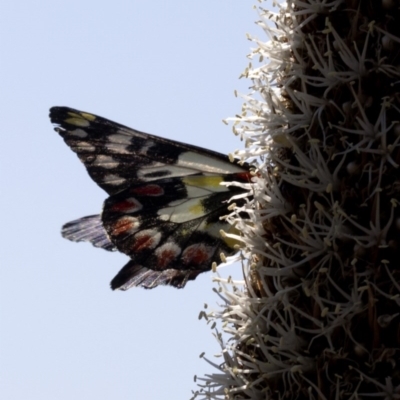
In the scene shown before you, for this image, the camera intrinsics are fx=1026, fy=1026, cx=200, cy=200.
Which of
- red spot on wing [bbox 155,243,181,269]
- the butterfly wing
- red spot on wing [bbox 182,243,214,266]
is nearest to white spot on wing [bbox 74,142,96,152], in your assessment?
the butterfly wing

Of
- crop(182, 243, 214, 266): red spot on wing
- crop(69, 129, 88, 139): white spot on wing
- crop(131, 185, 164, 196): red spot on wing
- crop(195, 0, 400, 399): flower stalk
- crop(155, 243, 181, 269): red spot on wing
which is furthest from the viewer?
crop(69, 129, 88, 139): white spot on wing

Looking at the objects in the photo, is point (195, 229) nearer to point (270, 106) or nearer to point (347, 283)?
point (270, 106)

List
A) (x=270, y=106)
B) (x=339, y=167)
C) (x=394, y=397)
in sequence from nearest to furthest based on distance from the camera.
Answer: (x=394, y=397) < (x=339, y=167) < (x=270, y=106)

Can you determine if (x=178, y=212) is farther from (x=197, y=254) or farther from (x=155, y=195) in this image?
(x=197, y=254)

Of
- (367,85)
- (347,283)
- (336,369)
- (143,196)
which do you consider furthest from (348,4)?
A: (143,196)

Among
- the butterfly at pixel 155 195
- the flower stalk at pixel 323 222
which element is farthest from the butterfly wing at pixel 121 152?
the flower stalk at pixel 323 222

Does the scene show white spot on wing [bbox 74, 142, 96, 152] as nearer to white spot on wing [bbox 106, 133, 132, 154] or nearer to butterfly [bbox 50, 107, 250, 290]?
butterfly [bbox 50, 107, 250, 290]
